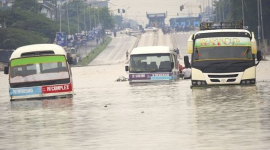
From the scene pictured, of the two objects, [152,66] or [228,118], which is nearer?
[228,118]

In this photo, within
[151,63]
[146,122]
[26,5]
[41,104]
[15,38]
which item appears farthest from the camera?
[26,5]

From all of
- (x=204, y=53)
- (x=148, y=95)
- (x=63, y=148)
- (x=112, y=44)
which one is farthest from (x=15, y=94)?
(x=112, y=44)

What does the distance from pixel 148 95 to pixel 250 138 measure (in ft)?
57.0

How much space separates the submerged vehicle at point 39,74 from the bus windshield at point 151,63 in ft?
37.8

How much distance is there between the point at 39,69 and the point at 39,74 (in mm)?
217

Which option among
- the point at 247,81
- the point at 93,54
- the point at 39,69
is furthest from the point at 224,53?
the point at 93,54

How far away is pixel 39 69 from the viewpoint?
3419 centimetres

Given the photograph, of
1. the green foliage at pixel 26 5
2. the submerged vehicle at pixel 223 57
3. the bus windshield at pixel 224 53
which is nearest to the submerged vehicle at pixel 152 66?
the submerged vehicle at pixel 223 57

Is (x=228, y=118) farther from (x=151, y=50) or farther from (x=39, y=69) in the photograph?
(x=151, y=50)

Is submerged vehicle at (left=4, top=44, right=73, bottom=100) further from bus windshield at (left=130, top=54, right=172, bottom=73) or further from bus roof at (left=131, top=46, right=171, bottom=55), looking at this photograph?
bus roof at (left=131, top=46, right=171, bottom=55)

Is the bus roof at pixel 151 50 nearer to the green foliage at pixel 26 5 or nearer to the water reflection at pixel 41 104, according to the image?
the water reflection at pixel 41 104

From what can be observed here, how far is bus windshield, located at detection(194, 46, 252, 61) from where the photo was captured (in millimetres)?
34500

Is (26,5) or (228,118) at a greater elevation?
(26,5)

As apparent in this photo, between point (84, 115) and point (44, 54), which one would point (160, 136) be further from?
point (44, 54)
